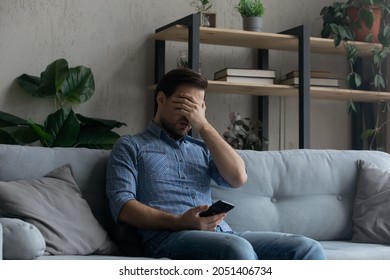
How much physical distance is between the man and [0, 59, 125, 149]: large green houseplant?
3.47 feet

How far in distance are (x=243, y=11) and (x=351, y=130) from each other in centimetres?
112

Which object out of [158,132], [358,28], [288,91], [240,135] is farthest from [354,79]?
[158,132]

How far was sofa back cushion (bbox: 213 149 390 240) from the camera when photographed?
2.82 metres

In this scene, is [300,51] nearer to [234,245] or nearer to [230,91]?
[230,91]

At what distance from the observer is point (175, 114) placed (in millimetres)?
2596

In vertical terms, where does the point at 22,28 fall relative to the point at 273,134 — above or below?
above

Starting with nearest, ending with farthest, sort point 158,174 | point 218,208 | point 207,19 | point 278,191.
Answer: point 218,208 → point 158,174 → point 278,191 → point 207,19

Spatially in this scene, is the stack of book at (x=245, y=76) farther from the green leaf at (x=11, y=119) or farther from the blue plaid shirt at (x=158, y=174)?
the blue plaid shirt at (x=158, y=174)

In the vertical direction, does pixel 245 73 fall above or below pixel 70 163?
above

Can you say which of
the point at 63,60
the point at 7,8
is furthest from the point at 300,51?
the point at 7,8

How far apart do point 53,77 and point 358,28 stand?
1748 millimetres

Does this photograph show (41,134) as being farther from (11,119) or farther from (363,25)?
(363,25)

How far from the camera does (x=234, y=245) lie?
2137 mm

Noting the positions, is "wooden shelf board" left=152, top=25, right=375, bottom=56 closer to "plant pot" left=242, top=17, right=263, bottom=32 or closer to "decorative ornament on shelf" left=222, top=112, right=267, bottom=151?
"plant pot" left=242, top=17, right=263, bottom=32
